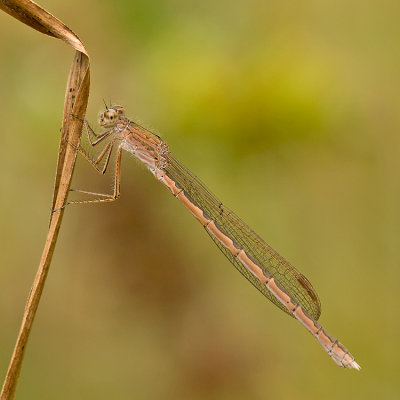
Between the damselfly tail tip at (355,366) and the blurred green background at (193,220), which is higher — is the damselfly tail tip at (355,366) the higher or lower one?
the lower one

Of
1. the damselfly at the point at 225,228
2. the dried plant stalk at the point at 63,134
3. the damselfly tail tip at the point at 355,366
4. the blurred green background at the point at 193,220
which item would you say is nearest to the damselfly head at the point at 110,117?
the damselfly at the point at 225,228

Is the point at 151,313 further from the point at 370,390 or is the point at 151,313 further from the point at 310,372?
the point at 370,390

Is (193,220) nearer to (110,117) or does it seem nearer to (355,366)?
(110,117)

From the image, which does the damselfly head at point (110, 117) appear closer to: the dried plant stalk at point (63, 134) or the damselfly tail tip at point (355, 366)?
the dried plant stalk at point (63, 134)

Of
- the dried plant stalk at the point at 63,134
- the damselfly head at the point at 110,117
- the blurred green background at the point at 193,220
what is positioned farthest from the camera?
the blurred green background at the point at 193,220

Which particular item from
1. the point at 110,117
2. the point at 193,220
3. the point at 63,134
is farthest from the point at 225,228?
the point at 63,134

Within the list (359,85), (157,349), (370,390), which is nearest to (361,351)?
(370,390)
